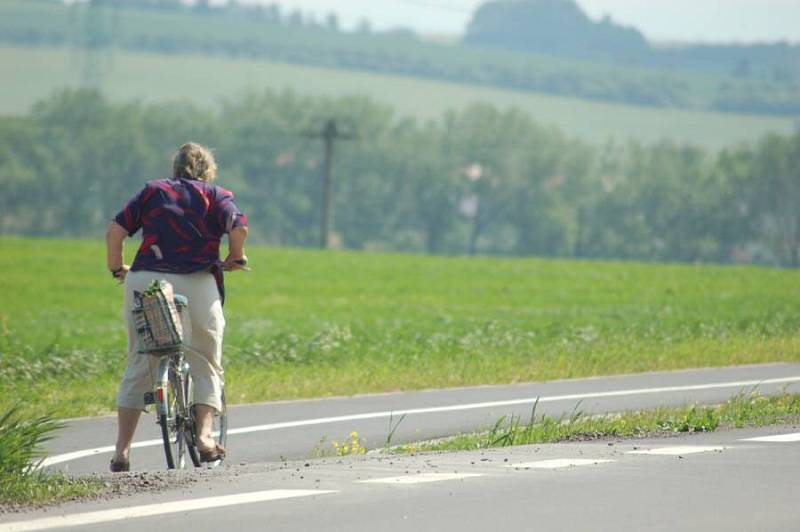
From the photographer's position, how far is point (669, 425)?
10281 millimetres

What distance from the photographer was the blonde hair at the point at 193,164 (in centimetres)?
898

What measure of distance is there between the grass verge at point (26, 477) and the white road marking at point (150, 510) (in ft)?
1.38

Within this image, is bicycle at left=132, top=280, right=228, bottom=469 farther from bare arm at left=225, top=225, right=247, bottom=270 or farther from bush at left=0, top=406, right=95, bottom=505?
bush at left=0, top=406, right=95, bottom=505

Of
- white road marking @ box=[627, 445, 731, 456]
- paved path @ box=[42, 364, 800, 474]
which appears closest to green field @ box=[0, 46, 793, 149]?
paved path @ box=[42, 364, 800, 474]

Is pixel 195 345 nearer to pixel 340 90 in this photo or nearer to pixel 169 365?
pixel 169 365

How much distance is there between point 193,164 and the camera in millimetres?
8992

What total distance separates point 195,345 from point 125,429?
558 mm

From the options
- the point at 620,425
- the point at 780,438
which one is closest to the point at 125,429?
the point at 620,425

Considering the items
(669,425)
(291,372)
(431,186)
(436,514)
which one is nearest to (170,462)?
(436,514)

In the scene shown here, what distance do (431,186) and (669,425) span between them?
398 ft

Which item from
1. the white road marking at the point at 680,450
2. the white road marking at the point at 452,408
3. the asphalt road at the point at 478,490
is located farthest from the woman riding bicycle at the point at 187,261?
the white road marking at the point at 680,450

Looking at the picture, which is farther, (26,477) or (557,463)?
(557,463)

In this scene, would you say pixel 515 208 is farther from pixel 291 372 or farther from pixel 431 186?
pixel 291 372

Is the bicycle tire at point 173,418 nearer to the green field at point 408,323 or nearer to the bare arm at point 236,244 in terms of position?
the bare arm at point 236,244
